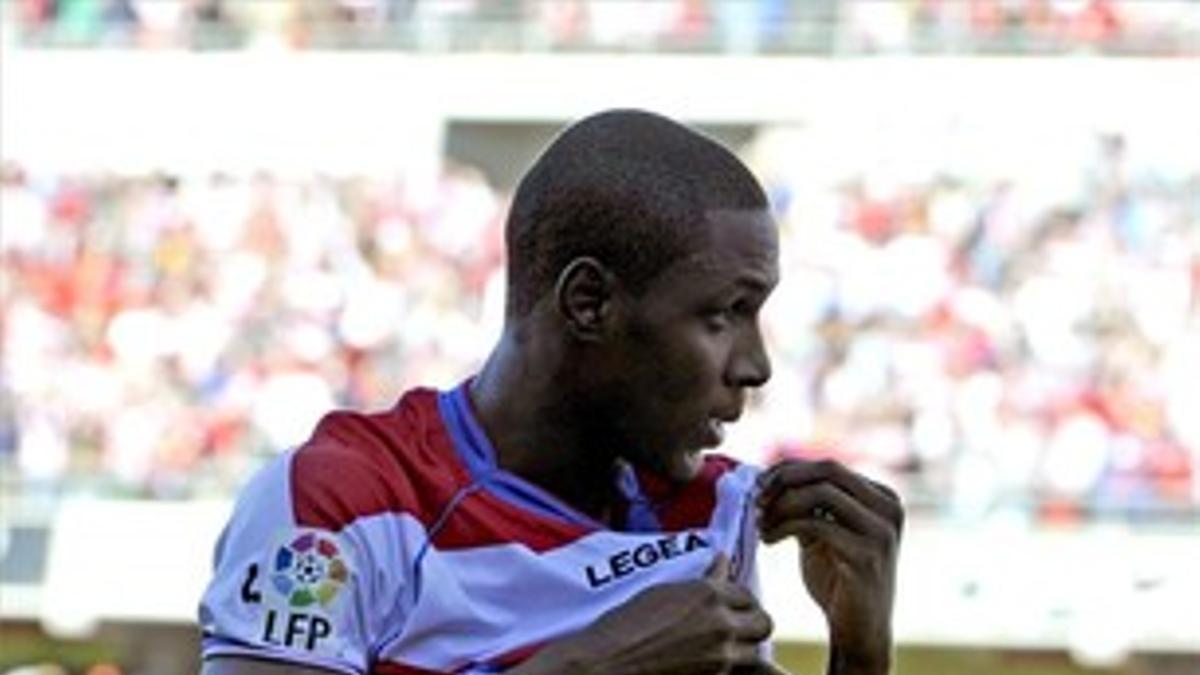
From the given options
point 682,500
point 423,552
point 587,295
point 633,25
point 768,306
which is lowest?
point 423,552

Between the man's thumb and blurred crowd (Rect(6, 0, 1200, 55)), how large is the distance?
1413 centimetres

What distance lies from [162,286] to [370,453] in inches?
520

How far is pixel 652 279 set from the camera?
2434 mm

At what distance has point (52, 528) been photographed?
50.2 ft

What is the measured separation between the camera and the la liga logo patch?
92.5 inches

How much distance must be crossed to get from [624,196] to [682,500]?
0.95 feet

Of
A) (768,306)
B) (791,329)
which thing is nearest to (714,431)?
(768,306)

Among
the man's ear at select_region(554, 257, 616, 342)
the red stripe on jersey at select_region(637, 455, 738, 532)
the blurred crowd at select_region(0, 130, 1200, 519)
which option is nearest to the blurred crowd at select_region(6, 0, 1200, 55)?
the blurred crowd at select_region(0, 130, 1200, 519)

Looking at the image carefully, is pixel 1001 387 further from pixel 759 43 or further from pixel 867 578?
pixel 867 578

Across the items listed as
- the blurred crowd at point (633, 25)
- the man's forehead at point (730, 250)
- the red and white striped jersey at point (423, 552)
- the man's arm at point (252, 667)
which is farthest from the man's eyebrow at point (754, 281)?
the blurred crowd at point (633, 25)

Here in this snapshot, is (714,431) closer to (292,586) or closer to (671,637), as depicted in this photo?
(671,637)

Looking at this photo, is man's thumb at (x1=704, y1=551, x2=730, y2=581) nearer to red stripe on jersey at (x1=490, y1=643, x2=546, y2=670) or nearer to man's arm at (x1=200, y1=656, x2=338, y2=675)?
red stripe on jersey at (x1=490, y1=643, x2=546, y2=670)

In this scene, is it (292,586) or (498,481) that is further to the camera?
(498,481)

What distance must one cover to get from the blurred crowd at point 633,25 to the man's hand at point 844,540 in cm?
1412
